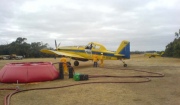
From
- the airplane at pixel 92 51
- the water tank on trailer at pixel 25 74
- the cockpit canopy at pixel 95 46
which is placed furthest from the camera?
the cockpit canopy at pixel 95 46

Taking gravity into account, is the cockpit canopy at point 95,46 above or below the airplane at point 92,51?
above

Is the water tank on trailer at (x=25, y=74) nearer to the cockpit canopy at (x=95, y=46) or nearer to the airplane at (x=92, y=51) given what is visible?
the airplane at (x=92, y=51)

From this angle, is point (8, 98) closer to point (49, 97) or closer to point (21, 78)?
point (49, 97)

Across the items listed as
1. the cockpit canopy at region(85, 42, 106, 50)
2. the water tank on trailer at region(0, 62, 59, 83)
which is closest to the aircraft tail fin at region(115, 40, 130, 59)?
the cockpit canopy at region(85, 42, 106, 50)

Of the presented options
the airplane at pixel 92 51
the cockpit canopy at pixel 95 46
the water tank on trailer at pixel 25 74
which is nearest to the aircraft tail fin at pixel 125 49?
the airplane at pixel 92 51

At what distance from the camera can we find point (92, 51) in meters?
24.2

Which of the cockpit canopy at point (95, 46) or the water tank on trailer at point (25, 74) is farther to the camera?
the cockpit canopy at point (95, 46)

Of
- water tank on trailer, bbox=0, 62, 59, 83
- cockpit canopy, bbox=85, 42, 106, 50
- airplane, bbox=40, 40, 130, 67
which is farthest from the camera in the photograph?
cockpit canopy, bbox=85, 42, 106, 50

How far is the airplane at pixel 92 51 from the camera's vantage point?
75.0ft

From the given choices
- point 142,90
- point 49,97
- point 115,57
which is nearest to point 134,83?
point 142,90

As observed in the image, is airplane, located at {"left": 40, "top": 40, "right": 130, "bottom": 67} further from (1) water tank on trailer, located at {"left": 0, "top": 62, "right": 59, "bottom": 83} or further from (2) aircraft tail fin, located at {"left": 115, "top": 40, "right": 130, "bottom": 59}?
(1) water tank on trailer, located at {"left": 0, "top": 62, "right": 59, "bottom": 83}

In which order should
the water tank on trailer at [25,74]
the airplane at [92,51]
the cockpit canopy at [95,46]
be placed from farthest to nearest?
the cockpit canopy at [95,46] → the airplane at [92,51] → the water tank on trailer at [25,74]

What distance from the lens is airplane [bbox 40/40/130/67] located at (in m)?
22.9

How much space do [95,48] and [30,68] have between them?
1151 centimetres
